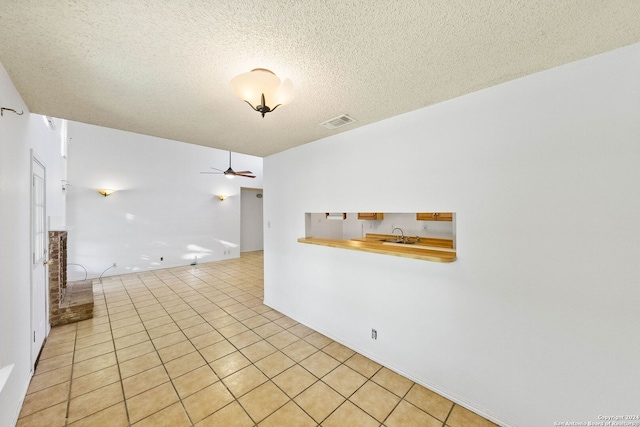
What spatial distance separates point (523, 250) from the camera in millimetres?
1687

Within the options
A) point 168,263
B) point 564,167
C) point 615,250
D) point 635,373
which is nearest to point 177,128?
point 564,167

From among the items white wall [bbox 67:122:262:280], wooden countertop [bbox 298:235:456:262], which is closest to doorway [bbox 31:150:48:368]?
white wall [bbox 67:122:262:280]

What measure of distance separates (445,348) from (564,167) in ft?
5.47

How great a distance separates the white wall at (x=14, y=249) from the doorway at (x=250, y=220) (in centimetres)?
667

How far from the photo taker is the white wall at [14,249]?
1571 mm

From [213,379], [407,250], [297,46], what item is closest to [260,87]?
[297,46]

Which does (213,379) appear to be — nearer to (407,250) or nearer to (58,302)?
(407,250)

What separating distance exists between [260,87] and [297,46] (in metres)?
0.33

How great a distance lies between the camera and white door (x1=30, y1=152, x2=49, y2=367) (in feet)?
7.81

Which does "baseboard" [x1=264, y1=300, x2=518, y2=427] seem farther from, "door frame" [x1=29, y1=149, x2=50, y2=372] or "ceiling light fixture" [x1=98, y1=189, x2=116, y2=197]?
"ceiling light fixture" [x1=98, y1=189, x2=116, y2=197]

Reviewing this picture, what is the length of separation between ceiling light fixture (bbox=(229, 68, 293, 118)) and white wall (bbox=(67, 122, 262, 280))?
6158 mm

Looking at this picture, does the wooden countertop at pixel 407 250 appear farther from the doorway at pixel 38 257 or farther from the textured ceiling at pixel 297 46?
the doorway at pixel 38 257

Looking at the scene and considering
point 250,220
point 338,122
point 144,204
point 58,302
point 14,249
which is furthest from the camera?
point 250,220

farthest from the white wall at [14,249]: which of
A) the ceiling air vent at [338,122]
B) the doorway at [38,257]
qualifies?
the ceiling air vent at [338,122]
